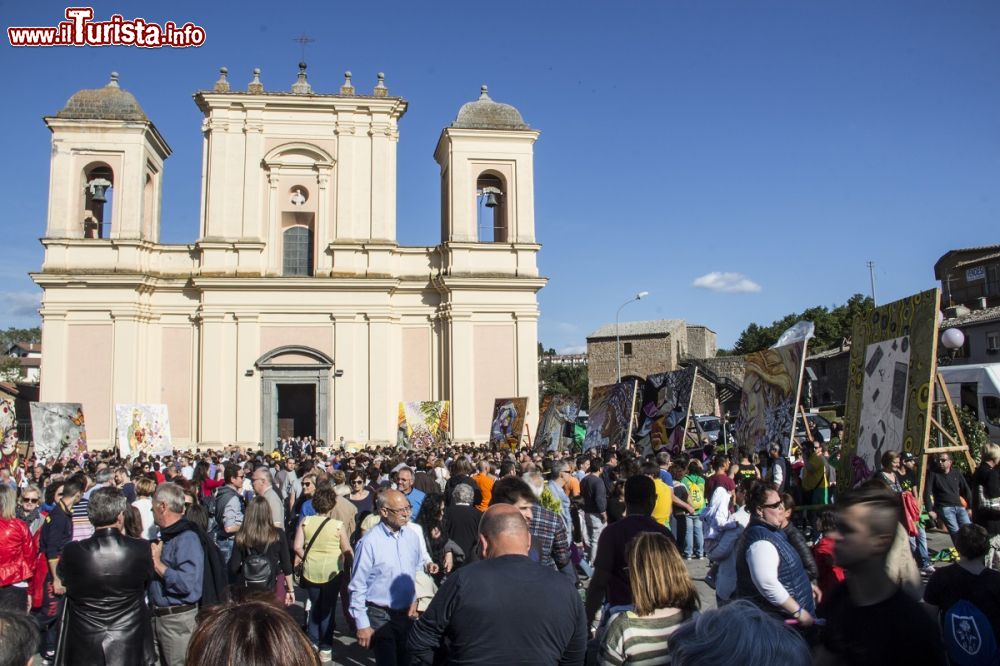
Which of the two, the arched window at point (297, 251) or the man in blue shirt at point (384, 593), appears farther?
the arched window at point (297, 251)

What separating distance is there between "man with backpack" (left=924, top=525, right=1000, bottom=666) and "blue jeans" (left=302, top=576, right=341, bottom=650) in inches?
190

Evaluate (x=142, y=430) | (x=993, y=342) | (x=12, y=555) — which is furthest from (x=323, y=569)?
(x=993, y=342)

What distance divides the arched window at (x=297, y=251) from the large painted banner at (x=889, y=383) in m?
22.4

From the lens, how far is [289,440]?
27.0 m

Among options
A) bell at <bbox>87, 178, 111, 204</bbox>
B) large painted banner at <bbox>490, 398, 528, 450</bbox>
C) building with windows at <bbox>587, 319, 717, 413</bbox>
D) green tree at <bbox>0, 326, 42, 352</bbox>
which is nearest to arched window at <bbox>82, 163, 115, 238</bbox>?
bell at <bbox>87, 178, 111, 204</bbox>

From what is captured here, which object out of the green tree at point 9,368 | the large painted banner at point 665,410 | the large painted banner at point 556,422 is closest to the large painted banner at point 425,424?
the large painted banner at point 556,422

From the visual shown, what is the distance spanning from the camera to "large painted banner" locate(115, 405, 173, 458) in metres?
22.0

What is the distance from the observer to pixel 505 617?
3684 millimetres

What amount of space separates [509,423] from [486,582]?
2011 centimetres

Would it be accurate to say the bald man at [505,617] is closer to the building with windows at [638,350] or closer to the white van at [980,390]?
the white van at [980,390]

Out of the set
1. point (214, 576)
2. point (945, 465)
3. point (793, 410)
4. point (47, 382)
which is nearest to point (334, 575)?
point (214, 576)

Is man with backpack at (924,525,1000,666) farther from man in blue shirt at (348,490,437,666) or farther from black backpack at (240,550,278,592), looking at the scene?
black backpack at (240,550,278,592)

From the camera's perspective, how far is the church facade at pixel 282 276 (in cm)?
2764

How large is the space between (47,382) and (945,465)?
89.3 feet
